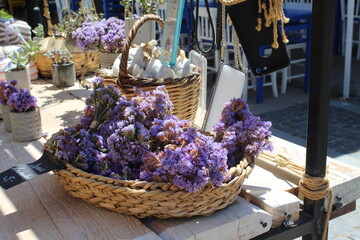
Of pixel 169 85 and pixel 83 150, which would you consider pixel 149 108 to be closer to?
pixel 83 150

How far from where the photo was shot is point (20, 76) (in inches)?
89.2

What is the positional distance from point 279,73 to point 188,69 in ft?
15.1

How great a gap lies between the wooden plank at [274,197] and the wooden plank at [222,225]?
1.8 inches

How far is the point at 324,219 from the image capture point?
1.35 metres

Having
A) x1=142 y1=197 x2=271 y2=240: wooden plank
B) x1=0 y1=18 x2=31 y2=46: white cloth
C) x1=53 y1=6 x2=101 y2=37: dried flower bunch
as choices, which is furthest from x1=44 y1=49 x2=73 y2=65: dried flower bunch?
x1=142 y1=197 x2=271 y2=240: wooden plank

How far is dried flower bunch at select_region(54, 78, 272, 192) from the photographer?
1.08 meters

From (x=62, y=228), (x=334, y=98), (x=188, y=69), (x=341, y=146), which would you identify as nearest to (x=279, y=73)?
(x=334, y=98)

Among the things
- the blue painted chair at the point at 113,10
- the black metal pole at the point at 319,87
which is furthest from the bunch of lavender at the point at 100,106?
the blue painted chair at the point at 113,10

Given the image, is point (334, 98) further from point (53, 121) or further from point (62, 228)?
point (62, 228)

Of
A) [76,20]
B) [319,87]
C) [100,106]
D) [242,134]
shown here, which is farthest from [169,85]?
[76,20]

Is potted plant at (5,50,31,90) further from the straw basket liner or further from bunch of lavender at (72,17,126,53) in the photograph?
the straw basket liner

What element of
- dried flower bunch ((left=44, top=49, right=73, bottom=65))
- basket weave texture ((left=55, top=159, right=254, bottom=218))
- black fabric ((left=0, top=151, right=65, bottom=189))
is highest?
dried flower bunch ((left=44, top=49, right=73, bottom=65))

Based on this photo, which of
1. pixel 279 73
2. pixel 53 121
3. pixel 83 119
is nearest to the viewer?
pixel 83 119

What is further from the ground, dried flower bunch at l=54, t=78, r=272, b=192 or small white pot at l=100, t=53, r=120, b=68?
small white pot at l=100, t=53, r=120, b=68
